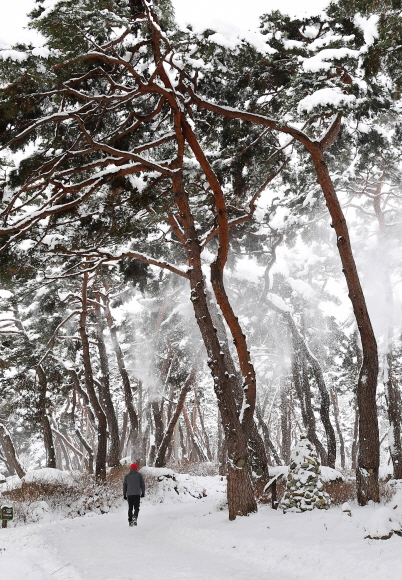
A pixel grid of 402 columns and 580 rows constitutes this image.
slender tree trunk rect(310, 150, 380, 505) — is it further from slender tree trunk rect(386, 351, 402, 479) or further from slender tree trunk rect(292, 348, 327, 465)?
slender tree trunk rect(292, 348, 327, 465)

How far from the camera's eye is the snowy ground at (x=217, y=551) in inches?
205

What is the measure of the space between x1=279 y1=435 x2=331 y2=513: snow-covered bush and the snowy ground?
0.35 metres

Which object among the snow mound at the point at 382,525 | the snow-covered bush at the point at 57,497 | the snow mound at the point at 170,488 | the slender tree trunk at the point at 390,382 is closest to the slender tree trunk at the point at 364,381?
the snow mound at the point at 382,525

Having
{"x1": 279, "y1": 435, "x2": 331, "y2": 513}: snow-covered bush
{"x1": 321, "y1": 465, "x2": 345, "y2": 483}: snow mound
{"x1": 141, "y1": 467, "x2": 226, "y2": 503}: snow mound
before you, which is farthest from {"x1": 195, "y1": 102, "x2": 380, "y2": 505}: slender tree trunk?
{"x1": 141, "y1": 467, "x2": 226, "y2": 503}: snow mound

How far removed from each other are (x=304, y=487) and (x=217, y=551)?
215cm

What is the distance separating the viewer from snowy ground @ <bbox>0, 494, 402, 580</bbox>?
5.21 m

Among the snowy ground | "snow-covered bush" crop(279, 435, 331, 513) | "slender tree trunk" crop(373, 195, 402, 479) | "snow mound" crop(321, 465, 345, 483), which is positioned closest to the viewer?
the snowy ground

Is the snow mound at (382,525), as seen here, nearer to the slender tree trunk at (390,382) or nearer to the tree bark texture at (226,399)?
the tree bark texture at (226,399)

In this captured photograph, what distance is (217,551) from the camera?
712 cm

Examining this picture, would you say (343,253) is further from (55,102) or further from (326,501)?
(55,102)

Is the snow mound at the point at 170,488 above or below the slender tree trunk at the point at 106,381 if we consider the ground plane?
below

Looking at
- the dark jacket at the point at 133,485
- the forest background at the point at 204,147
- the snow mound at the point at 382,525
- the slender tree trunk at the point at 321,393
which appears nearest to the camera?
the snow mound at the point at 382,525

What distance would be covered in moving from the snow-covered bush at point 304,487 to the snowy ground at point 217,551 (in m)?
0.35

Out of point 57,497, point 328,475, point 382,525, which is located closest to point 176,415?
point 57,497
